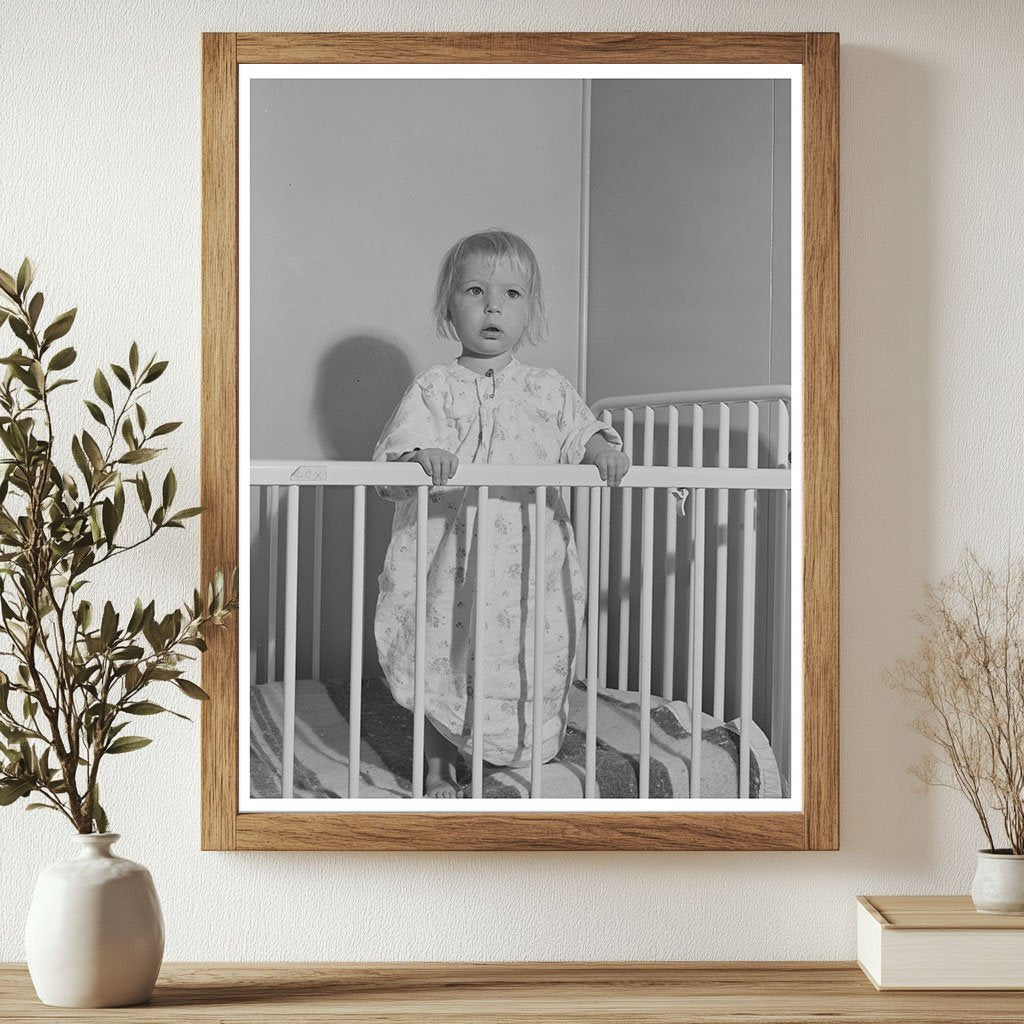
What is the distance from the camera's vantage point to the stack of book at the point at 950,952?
1389 millimetres

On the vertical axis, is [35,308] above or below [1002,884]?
above

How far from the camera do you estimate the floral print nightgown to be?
1553mm

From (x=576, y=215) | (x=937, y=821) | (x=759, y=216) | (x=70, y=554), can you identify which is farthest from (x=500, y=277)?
(x=937, y=821)

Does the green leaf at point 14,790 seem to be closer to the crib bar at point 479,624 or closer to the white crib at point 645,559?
the white crib at point 645,559

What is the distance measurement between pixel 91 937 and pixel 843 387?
1.22 metres

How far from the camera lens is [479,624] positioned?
1.55 meters

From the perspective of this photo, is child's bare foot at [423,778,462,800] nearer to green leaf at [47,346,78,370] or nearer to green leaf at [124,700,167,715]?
green leaf at [124,700,167,715]

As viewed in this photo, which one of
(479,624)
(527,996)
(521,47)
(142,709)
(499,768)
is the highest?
(521,47)

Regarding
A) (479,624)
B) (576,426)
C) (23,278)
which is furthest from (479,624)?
(23,278)

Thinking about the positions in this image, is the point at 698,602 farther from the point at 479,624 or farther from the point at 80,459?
the point at 80,459

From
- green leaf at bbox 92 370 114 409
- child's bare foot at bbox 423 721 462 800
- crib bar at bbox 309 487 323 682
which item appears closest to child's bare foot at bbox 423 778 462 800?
child's bare foot at bbox 423 721 462 800

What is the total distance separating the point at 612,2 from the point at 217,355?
29.8 inches

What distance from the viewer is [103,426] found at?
5.09 feet

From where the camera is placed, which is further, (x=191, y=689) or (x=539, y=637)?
(x=539, y=637)
